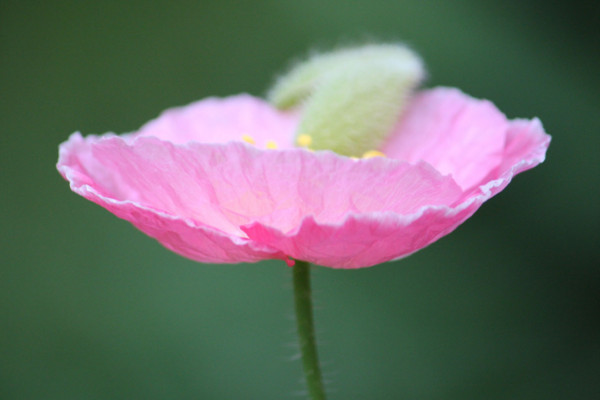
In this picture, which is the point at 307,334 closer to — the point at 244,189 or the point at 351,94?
the point at 244,189

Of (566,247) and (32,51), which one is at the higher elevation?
(32,51)

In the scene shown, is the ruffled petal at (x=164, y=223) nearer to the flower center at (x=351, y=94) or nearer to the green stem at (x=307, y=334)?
the green stem at (x=307, y=334)

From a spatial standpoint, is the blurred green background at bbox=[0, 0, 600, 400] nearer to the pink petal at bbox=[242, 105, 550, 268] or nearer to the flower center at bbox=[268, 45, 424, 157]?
the flower center at bbox=[268, 45, 424, 157]

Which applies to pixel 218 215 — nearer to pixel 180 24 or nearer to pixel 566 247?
pixel 566 247

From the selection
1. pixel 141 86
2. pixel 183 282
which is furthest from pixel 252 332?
pixel 141 86

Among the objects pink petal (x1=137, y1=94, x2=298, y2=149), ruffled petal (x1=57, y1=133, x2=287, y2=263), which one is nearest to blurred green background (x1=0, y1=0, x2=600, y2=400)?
pink petal (x1=137, y1=94, x2=298, y2=149)

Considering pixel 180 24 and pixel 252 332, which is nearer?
pixel 252 332

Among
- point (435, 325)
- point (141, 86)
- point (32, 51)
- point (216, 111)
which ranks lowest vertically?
point (435, 325)
